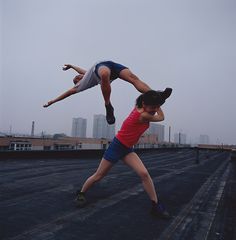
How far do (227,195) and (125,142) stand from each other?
312 cm

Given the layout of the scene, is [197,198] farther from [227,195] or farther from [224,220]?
[224,220]

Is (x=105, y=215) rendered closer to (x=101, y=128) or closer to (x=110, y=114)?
(x=110, y=114)

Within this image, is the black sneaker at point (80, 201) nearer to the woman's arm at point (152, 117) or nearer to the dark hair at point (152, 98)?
the woman's arm at point (152, 117)

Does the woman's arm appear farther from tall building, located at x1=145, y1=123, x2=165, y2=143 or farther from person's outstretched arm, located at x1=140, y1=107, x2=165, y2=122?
tall building, located at x1=145, y1=123, x2=165, y2=143

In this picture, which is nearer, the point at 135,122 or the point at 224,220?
the point at 224,220

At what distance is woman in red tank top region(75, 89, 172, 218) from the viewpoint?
3.62 m

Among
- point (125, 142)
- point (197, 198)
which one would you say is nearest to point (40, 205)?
point (125, 142)

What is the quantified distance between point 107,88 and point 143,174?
1.36m

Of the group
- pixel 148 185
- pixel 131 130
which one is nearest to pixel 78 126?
pixel 131 130

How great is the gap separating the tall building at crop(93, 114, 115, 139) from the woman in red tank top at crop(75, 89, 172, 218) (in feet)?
512

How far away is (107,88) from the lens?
368 centimetres

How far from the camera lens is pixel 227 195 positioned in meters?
5.62

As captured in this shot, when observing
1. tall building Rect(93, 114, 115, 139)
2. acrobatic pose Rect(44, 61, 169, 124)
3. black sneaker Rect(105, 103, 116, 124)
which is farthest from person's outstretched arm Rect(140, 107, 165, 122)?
tall building Rect(93, 114, 115, 139)

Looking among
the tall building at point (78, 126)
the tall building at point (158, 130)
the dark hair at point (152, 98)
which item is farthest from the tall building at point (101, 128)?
the dark hair at point (152, 98)
